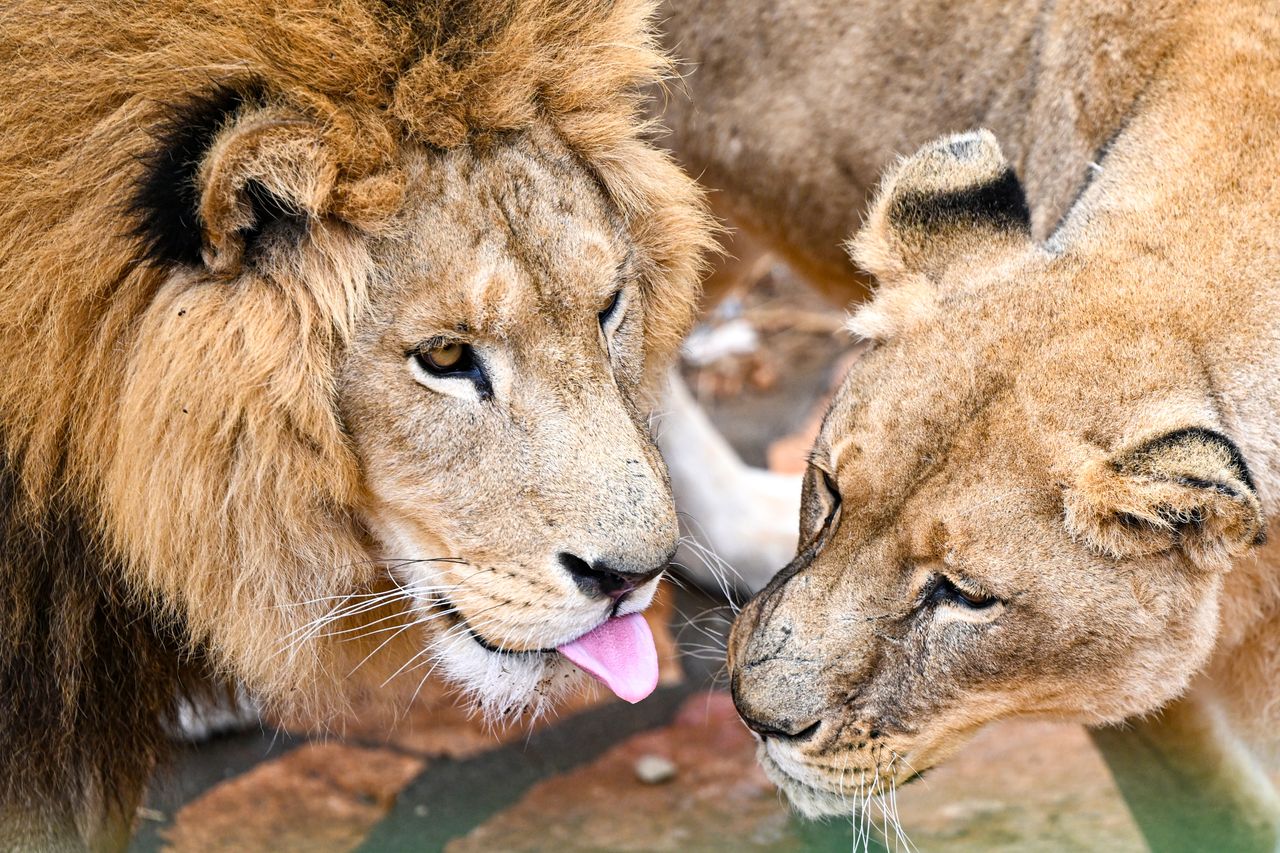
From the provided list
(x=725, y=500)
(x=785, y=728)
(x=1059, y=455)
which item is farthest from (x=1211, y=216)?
(x=725, y=500)

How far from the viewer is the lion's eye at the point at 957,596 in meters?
2.43

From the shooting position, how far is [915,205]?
9.32 ft

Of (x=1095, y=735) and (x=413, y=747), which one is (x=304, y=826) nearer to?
(x=413, y=747)

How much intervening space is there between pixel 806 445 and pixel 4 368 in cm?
369

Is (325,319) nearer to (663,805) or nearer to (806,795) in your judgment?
(806,795)

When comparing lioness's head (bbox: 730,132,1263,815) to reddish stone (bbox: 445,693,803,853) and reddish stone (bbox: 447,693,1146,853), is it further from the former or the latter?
reddish stone (bbox: 445,693,803,853)

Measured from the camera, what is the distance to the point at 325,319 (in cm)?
232

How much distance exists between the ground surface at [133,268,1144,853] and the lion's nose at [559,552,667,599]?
3.70 ft

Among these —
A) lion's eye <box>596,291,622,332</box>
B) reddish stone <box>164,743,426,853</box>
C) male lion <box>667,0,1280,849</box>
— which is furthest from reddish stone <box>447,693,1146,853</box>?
lion's eye <box>596,291,622,332</box>

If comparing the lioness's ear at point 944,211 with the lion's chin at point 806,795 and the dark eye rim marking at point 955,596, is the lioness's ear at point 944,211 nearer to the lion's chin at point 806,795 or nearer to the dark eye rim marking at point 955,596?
the dark eye rim marking at point 955,596

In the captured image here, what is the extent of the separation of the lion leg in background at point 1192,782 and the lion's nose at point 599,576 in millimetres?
1560

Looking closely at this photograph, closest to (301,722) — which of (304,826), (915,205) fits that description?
(304,826)

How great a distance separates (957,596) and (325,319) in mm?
1221

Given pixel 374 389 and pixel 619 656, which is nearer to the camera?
pixel 374 389
